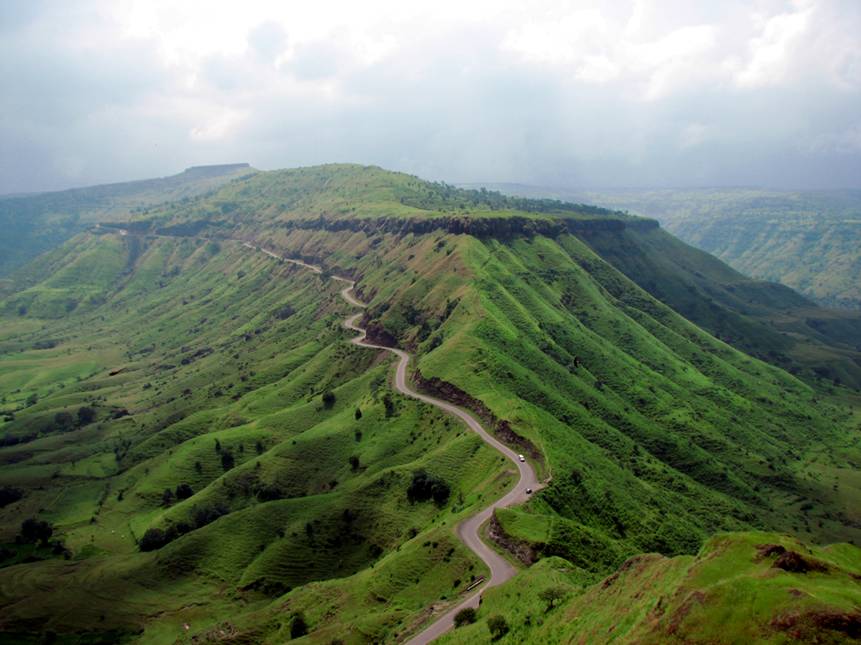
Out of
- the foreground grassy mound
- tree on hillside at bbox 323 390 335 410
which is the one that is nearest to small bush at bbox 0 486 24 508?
tree on hillside at bbox 323 390 335 410

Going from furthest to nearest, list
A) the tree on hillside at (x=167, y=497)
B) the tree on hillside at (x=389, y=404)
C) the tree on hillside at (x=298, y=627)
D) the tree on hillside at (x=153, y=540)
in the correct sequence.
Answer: the tree on hillside at (x=167, y=497)
the tree on hillside at (x=389, y=404)
the tree on hillside at (x=153, y=540)
the tree on hillside at (x=298, y=627)

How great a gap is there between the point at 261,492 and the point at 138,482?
5913 centimetres

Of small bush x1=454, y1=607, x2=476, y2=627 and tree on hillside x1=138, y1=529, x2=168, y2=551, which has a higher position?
small bush x1=454, y1=607, x2=476, y2=627

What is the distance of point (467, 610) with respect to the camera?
84.4 m

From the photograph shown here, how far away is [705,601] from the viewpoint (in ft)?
174

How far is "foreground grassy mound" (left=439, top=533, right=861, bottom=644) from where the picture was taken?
47.8 metres

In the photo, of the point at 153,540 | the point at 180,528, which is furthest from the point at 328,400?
the point at 153,540

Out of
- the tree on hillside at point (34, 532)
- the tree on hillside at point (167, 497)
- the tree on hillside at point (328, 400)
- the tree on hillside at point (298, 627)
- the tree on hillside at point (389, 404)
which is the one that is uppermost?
the tree on hillside at point (389, 404)

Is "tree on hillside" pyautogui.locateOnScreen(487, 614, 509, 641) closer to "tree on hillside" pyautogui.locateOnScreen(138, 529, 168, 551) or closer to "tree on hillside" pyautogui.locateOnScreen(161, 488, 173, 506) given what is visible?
"tree on hillside" pyautogui.locateOnScreen(138, 529, 168, 551)

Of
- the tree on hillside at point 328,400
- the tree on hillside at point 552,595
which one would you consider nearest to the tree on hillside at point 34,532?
the tree on hillside at point 328,400

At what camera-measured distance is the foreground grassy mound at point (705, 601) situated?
157 ft

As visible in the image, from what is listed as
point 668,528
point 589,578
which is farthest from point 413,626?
point 668,528

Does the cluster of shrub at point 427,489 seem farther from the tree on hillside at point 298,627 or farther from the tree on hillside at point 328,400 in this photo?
the tree on hillside at point 328,400

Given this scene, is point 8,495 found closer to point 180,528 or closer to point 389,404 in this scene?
point 180,528
